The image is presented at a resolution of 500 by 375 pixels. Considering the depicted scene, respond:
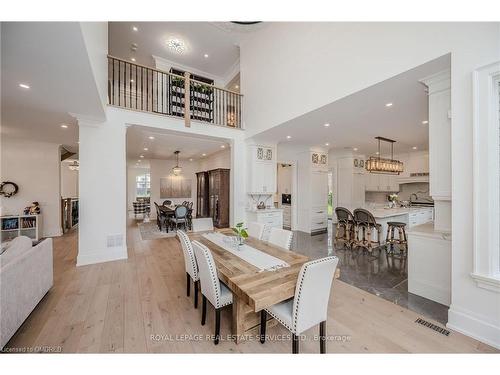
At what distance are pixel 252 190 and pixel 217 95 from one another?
9.44ft

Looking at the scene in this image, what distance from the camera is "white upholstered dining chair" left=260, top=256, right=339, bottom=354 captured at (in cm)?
140

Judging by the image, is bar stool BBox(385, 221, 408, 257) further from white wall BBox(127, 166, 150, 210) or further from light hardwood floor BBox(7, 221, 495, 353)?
white wall BBox(127, 166, 150, 210)

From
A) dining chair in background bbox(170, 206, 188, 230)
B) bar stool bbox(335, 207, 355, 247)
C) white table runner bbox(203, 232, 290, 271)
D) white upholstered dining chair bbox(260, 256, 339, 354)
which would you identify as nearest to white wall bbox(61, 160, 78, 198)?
dining chair in background bbox(170, 206, 188, 230)

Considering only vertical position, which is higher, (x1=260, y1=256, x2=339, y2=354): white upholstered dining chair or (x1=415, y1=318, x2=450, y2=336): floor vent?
(x1=260, y1=256, x2=339, y2=354): white upholstered dining chair

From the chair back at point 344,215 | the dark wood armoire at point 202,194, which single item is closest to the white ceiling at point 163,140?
the dark wood armoire at point 202,194

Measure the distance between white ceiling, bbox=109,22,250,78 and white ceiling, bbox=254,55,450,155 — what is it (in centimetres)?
299

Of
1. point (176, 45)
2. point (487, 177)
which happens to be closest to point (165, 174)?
point (176, 45)

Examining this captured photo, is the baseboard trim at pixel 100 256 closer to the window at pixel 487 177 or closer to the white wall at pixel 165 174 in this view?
the window at pixel 487 177

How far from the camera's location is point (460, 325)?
1.88m

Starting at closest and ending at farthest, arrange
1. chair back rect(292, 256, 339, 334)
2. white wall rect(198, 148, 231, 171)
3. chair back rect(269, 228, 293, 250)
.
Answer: chair back rect(292, 256, 339, 334), chair back rect(269, 228, 293, 250), white wall rect(198, 148, 231, 171)

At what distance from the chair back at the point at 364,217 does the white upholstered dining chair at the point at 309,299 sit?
3232mm

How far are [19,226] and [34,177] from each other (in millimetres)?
1360

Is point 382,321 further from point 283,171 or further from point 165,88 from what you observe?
point 165,88

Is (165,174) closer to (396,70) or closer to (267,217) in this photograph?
(267,217)
